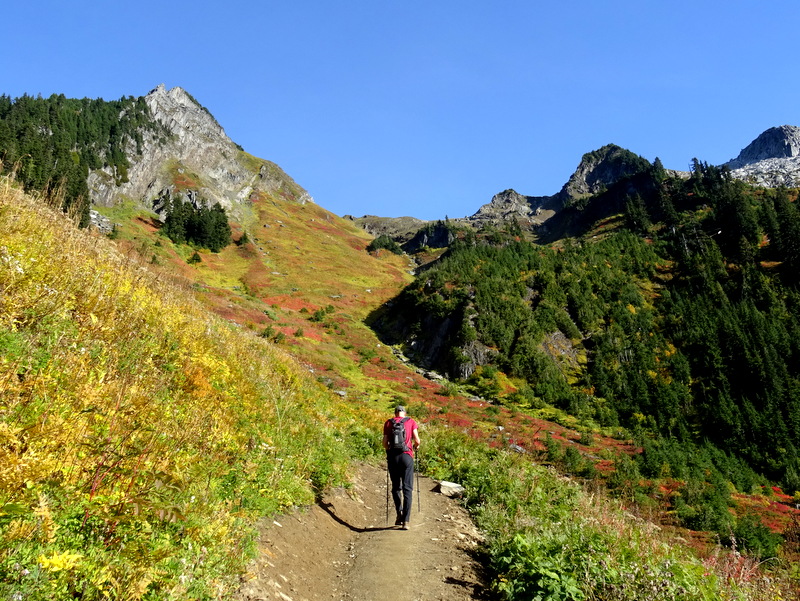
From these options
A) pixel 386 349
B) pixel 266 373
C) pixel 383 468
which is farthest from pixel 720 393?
pixel 266 373

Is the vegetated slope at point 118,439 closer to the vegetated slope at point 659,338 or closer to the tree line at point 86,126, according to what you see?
the vegetated slope at point 659,338

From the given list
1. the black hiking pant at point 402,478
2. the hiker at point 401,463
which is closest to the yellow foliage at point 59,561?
the hiker at point 401,463

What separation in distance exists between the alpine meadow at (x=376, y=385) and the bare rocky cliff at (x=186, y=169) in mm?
1303

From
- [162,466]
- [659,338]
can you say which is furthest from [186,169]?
[162,466]

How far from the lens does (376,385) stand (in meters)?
31.2

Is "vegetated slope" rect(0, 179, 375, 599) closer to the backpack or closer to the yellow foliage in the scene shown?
the yellow foliage

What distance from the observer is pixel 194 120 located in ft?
409

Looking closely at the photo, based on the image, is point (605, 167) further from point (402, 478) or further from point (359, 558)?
point (359, 558)

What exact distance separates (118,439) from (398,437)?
4.71m

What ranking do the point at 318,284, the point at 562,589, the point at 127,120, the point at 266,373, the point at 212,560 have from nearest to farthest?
the point at 212,560 → the point at 562,589 → the point at 266,373 → the point at 318,284 → the point at 127,120

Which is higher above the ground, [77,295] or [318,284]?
[318,284]

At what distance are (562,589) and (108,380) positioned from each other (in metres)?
5.85

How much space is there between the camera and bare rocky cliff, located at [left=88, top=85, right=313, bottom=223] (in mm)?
88688

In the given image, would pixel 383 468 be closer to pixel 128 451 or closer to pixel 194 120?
pixel 128 451
